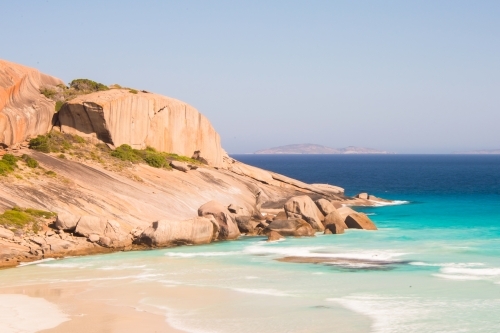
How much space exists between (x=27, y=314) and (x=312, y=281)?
13749mm

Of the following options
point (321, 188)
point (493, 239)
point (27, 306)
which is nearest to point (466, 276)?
point (493, 239)

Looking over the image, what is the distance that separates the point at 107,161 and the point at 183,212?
8.78 m

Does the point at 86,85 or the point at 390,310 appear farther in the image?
the point at 86,85

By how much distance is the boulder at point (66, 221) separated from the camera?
136 ft

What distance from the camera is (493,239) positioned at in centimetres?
4838

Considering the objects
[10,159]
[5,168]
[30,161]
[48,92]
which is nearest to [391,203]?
[48,92]

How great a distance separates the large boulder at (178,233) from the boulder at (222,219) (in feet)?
5.16

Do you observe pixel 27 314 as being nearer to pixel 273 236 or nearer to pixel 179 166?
pixel 273 236

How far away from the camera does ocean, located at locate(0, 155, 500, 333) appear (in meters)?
26.3

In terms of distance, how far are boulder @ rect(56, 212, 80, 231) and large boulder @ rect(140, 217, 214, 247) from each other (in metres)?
4.54

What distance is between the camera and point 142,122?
6262 centimetres

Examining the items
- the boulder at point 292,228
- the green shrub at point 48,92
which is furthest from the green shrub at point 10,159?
the boulder at point 292,228

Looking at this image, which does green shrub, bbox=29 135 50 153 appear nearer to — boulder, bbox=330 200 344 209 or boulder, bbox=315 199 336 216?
boulder, bbox=315 199 336 216

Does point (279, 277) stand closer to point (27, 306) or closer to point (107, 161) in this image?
point (27, 306)
